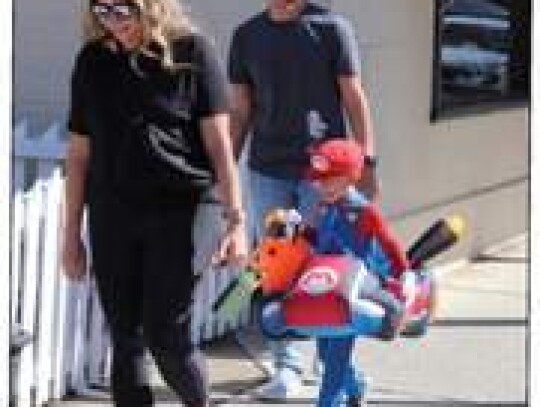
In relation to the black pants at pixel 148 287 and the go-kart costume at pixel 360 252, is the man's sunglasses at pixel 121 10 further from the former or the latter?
the go-kart costume at pixel 360 252

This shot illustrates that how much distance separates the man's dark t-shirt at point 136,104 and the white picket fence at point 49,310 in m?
0.70

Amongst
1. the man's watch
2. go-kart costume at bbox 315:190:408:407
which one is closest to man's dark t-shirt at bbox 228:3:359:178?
the man's watch

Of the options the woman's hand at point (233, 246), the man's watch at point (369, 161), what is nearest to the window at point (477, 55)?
the man's watch at point (369, 161)

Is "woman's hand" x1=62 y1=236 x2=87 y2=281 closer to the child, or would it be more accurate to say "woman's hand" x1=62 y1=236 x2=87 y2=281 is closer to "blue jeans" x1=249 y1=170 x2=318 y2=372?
"blue jeans" x1=249 y1=170 x2=318 y2=372

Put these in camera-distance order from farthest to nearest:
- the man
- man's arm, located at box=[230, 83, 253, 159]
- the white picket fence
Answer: the white picket fence < man's arm, located at box=[230, 83, 253, 159] < the man

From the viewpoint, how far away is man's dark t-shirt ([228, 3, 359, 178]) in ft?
14.7

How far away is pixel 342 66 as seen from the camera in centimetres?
448

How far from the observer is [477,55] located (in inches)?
279

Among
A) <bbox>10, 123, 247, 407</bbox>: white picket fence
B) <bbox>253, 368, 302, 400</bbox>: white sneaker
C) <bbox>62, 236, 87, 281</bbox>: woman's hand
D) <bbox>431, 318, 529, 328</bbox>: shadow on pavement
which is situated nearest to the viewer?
<bbox>62, 236, 87, 281</bbox>: woman's hand

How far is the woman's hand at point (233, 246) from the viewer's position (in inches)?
163

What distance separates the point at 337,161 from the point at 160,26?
0.60 m

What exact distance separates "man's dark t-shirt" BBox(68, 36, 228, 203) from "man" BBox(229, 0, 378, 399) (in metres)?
0.44

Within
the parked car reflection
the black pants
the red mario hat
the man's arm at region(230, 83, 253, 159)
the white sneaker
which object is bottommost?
the white sneaker

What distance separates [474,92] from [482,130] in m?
0.23
